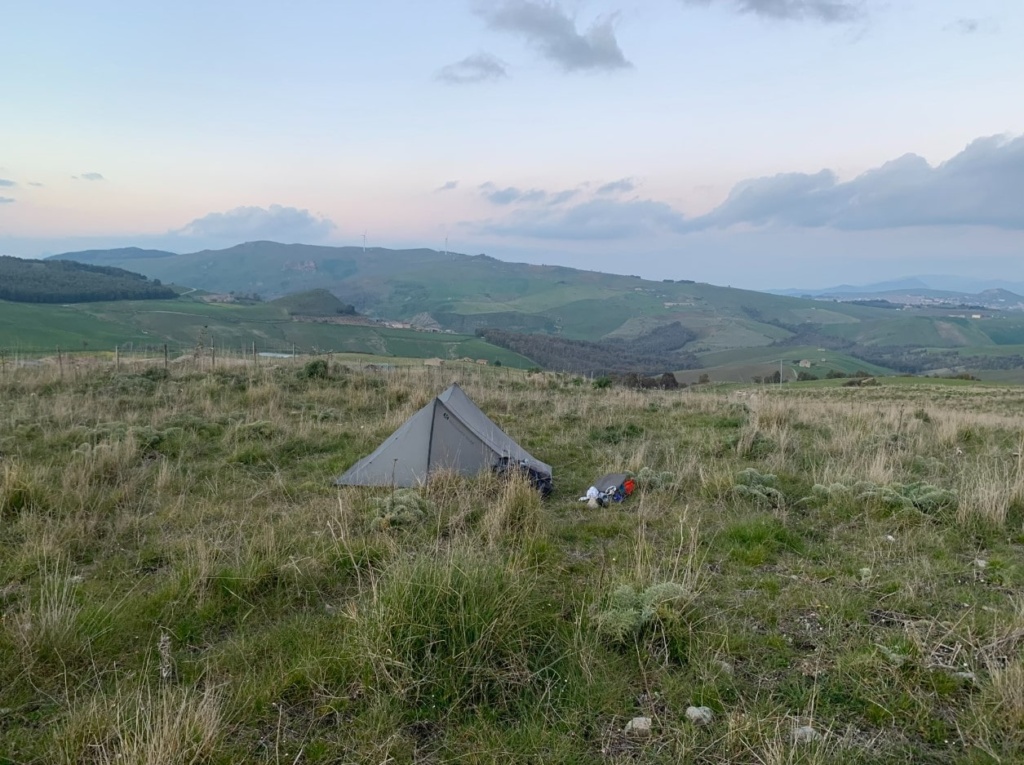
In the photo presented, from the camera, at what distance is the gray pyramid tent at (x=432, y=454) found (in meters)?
7.69

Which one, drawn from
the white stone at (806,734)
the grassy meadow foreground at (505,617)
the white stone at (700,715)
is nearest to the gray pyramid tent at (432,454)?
the grassy meadow foreground at (505,617)

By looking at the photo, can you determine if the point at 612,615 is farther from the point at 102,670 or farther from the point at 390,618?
the point at 102,670

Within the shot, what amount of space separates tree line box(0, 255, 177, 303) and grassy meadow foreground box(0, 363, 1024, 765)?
93226mm

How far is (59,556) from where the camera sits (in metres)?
4.78

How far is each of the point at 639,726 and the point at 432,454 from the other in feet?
17.0

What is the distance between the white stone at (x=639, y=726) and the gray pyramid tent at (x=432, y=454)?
4578 millimetres

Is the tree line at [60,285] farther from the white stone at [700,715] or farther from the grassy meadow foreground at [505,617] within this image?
the white stone at [700,715]

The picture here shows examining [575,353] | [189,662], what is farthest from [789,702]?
[575,353]

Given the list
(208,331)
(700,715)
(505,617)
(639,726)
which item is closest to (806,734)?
(700,715)

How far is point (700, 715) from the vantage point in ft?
9.95

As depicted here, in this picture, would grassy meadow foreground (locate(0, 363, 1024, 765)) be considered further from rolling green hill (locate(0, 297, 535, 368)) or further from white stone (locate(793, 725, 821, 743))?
rolling green hill (locate(0, 297, 535, 368))

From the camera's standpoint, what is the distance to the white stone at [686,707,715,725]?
301 centimetres

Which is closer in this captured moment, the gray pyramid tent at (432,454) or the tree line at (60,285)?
the gray pyramid tent at (432,454)

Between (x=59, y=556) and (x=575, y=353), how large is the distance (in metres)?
97.8
